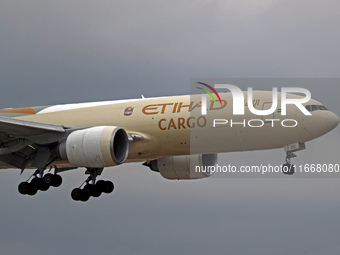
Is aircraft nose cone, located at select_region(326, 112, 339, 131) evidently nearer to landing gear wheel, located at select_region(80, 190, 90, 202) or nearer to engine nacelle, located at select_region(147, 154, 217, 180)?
engine nacelle, located at select_region(147, 154, 217, 180)

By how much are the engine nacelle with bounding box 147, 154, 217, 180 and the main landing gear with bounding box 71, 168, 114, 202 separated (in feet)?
10.3

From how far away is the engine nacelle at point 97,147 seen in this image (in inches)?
1362

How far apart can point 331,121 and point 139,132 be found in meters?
9.37

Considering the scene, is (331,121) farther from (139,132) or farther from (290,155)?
(139,132)

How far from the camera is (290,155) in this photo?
3488cm

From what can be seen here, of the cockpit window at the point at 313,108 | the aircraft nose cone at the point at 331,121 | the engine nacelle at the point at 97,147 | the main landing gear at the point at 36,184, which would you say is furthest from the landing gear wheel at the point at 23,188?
the aircraft nose cone at the point at 331,121

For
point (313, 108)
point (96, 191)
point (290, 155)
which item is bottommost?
point (96, 191)

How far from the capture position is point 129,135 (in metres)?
36.6

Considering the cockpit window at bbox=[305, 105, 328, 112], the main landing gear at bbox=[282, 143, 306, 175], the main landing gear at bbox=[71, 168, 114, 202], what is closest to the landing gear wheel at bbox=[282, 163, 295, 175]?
the main landing gear at bbox=[282, 143, 306, 175]

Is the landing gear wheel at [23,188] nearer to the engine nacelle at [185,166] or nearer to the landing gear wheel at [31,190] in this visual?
the landing gear wheel at [31,190]

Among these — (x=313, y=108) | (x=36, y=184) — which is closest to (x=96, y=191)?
(x=36, y=184)

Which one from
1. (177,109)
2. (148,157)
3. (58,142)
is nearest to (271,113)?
(177,109)

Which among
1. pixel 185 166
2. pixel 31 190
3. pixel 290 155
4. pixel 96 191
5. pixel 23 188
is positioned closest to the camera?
pixel 290 155

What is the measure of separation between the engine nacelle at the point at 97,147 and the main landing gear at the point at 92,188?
3.35 m
